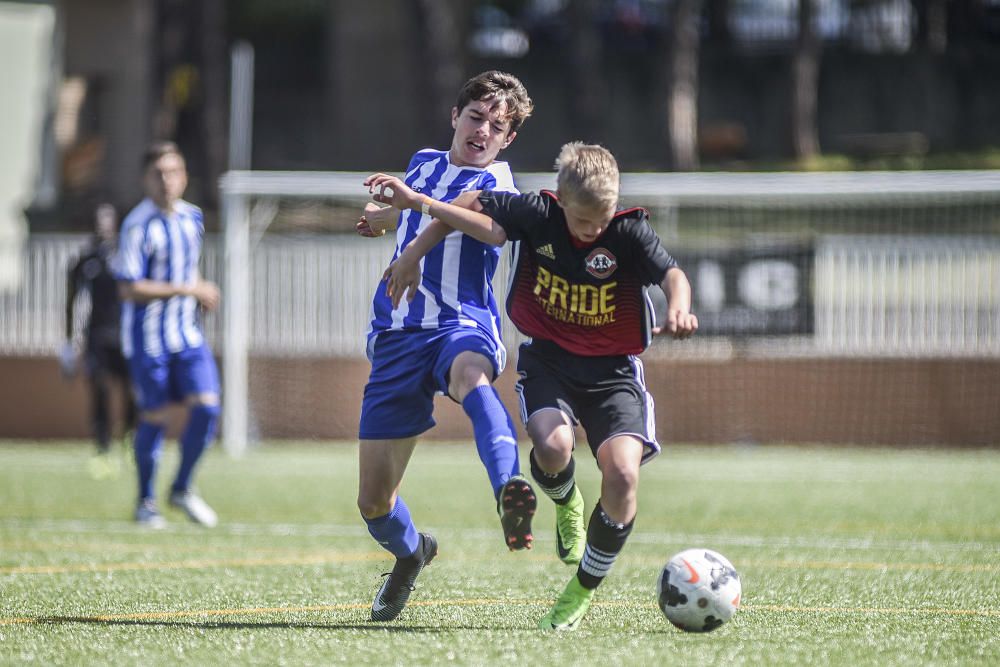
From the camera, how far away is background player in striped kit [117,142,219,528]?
9523 mm

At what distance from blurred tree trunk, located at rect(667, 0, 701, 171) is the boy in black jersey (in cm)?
2124

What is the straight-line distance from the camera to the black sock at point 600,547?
5.12 m

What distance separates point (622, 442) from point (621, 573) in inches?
76.5

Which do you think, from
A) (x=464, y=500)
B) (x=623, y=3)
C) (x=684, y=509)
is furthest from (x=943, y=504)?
(x=623, y=3)

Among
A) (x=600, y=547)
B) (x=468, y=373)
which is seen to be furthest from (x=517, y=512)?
(x=468, y=373)

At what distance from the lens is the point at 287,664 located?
4.35 meters

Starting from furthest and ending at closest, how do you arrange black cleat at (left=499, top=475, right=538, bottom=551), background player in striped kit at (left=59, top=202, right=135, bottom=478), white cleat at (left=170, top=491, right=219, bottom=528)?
background player in striped kit at (left=59, top=202, right=135, bottom=478), white cleat at (left=170, top=491, right=219, bottom=528), black cleat at (left=499, top=475, right=538, bottom=551)

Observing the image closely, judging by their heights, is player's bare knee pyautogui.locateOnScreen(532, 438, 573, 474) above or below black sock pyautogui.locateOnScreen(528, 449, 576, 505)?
above

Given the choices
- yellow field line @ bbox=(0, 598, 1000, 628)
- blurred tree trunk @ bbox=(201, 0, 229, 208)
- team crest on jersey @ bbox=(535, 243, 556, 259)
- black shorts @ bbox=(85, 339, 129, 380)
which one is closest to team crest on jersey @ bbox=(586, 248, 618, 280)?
team crest on jersey @ bbox=(535, 243, 556, 259)

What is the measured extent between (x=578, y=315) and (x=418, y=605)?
1.35 m

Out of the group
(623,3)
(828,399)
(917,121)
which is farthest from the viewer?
(623,3)

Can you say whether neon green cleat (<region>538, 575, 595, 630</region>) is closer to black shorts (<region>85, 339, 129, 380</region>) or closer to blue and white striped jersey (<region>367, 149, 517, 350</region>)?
blue and white striped jersey (<region>367, 149, 517, 350</region>)

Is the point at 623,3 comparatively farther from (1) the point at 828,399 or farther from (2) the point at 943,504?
(2) the point at 943,504

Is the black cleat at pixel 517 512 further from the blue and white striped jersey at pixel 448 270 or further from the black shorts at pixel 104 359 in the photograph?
the black shorts at pixel 104 359
